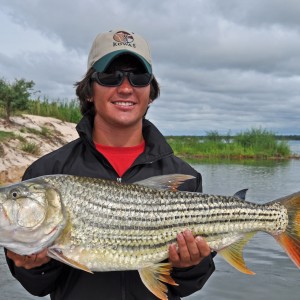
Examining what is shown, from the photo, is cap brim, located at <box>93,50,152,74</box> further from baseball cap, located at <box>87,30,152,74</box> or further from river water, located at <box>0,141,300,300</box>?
river water, located at <box>0,141,300,300</box>

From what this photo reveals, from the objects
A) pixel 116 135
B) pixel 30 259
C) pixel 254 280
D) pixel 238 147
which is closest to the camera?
pixel 30 259

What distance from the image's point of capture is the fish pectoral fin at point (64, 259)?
353 centimetres

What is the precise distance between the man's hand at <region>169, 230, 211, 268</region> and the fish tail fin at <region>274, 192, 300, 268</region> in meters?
0.71

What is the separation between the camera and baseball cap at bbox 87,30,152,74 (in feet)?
14.1

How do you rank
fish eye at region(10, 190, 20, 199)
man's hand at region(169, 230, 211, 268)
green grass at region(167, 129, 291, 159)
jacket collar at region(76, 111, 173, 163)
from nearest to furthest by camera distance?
fish eye at region(10, 190, 20, 199) → man's hand at region(169, 230, 211, 268) → jacket collar at region(76, 111, 173, 163) → green grass at region(167, 129, 291, 159)

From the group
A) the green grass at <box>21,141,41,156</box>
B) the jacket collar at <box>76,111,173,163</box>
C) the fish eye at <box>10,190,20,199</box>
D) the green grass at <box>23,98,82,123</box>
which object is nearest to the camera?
the fish eye at <box>10,190,20,199</box>

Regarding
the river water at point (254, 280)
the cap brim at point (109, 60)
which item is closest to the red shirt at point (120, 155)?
the cap brim at point (109, 60)

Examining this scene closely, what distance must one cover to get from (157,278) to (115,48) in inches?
75.4

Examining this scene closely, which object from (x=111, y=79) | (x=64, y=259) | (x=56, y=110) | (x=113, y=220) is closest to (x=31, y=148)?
(x=56, y=110)

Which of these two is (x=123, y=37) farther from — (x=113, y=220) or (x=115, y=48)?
(x=113, y=220)

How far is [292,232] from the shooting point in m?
4.20

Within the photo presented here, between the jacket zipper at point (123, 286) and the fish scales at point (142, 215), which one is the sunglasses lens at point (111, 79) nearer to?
the fish scales at point (142, 215)

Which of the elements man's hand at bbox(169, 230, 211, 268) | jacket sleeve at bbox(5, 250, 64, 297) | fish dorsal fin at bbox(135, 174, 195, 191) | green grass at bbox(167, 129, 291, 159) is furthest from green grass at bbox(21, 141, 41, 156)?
green grass at bbox(167, 129, 291, 159)

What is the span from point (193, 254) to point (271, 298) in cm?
413
